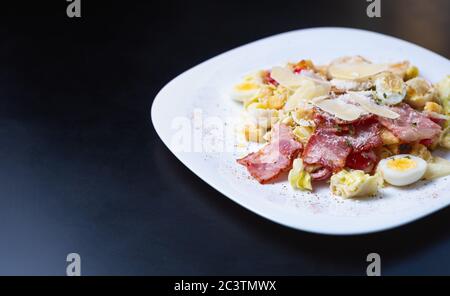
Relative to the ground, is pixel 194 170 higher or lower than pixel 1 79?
lower

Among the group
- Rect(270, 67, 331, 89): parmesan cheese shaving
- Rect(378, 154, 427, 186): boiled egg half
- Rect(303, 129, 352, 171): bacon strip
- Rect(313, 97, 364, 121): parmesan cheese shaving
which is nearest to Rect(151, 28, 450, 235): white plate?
Rect(378, 154, 427, 186): boiled egg half

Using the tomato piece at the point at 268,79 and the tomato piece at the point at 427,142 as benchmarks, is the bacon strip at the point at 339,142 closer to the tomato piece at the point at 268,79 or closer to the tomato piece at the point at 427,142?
the tomato piece at the point at 427,142

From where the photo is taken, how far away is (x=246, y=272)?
11.8 feet

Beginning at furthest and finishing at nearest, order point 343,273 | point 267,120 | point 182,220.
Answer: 1. point 267,120
2. point 182,220
3. point 343,273

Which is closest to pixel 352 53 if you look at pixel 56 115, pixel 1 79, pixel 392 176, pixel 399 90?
pixel 399 90

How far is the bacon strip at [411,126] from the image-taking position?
4230mm

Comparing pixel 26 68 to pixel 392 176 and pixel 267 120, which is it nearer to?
pixel 267 120

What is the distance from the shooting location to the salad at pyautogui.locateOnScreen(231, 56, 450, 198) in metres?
4.07

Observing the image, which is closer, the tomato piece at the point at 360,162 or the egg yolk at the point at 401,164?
the egg yolk at the point at 401,164

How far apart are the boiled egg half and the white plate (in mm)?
48

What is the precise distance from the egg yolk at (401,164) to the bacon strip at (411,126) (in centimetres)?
16

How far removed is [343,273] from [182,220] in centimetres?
90

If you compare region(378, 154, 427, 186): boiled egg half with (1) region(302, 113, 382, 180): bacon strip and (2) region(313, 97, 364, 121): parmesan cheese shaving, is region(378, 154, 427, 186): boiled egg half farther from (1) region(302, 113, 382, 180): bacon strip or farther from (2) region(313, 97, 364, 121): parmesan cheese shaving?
(2) region(313, 97, 364, 121): parmesan cheese shaving

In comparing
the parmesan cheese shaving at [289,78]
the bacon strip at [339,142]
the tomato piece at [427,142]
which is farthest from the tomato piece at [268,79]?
the tomato piece at [427,142]
